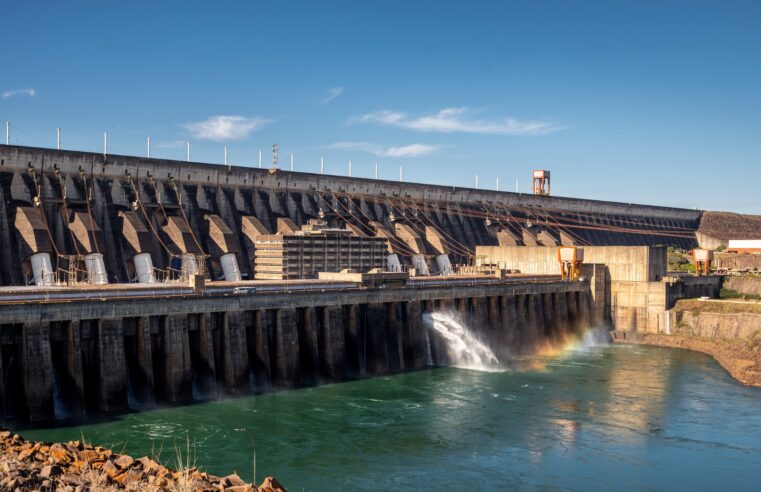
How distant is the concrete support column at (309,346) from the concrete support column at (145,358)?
404 inches

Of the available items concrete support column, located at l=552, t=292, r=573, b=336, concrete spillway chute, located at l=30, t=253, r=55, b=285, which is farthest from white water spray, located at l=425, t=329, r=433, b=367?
concrete spillway chute, located at l=30, t=253, r=55, b=285

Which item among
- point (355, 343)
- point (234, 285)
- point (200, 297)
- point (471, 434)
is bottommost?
point (471, 434)

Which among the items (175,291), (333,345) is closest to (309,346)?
(333,345)

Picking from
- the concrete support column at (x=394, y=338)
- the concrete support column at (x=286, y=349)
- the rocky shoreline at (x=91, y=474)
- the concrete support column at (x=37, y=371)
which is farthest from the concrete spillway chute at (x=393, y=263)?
the rocky shoreline at (x=91, y=474)

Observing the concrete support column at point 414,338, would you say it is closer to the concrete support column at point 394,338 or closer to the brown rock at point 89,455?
the concrete support column at point 394,338

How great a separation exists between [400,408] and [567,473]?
1175 centimetres

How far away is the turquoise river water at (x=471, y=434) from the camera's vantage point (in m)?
30.0

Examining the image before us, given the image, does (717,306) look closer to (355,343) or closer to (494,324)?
(494,324)

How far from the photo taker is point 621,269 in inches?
2827

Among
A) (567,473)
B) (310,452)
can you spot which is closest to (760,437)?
(567,473)

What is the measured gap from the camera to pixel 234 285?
154 ft

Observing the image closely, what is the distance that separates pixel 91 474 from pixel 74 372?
55.8ft

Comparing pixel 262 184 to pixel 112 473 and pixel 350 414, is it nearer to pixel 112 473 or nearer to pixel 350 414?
pixel 350 414

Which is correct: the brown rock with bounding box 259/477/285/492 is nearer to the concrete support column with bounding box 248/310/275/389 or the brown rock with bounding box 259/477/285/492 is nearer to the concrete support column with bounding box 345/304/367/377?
the concrete support column with bounding box 248/310/275/389
